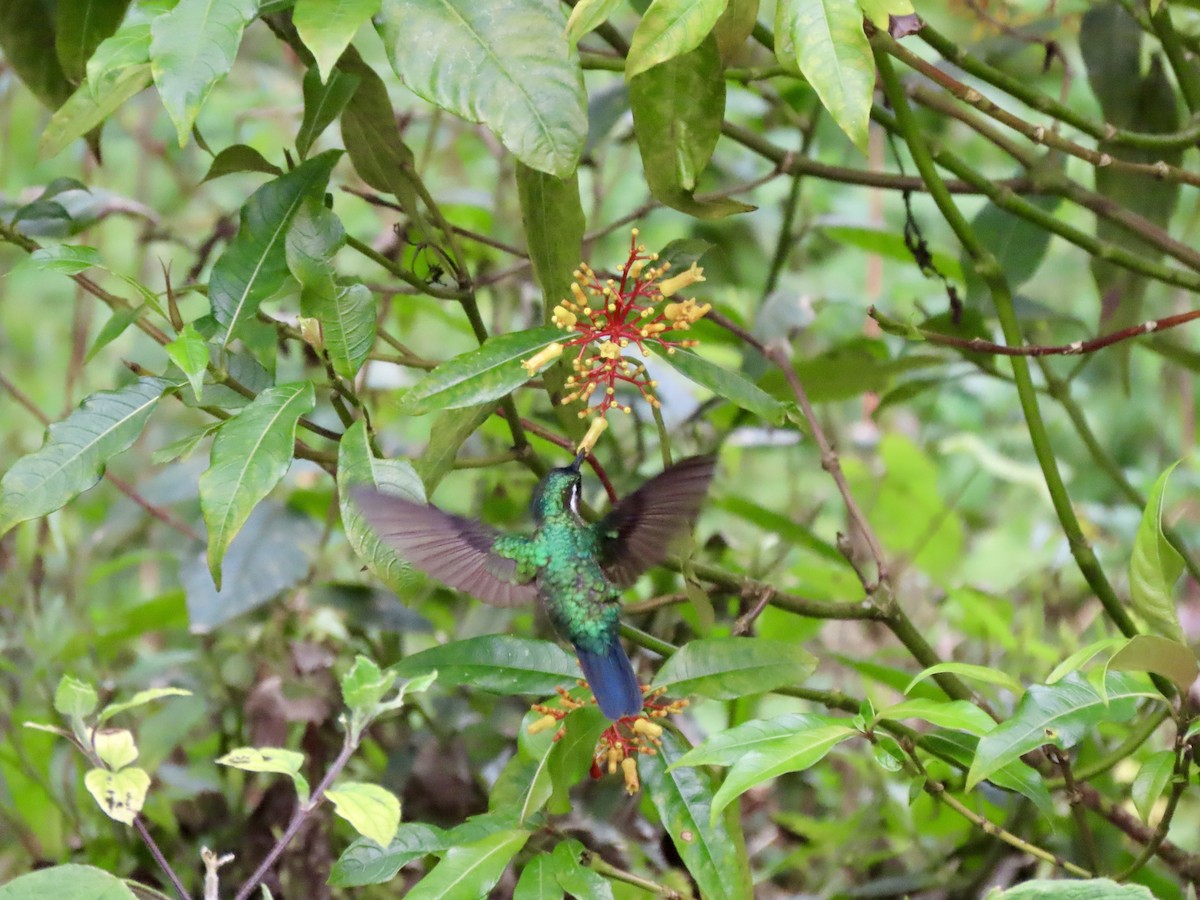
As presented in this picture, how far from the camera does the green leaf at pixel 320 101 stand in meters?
1.02

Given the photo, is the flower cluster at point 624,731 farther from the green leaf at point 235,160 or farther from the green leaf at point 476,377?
the green leaf at point 235,160

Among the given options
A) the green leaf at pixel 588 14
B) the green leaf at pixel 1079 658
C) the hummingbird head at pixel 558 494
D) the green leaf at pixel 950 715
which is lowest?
the green leaf at pixel 950 715

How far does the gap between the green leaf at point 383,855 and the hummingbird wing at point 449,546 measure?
20cm

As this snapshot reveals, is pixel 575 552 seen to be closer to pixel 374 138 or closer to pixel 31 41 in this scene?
pixel 374 138

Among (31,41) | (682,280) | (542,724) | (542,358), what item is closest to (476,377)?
(542,358)

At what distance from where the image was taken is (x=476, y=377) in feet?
2.98

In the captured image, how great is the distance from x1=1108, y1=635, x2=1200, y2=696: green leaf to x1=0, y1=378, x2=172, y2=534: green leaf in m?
0.67

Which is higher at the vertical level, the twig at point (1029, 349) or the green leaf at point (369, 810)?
the twig at point (1029, 349)

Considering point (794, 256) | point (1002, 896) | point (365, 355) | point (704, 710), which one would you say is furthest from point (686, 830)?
point (794, 256)

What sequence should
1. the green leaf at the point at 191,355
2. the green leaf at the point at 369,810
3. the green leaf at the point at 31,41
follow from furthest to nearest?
the green leaf at the point at 31,41 → the green leaf at the point at 191,355 → the green leaf at the point at 369,810

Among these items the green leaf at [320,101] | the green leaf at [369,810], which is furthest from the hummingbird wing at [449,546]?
the green leaf at [320,101]

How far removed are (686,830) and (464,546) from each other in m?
0.29

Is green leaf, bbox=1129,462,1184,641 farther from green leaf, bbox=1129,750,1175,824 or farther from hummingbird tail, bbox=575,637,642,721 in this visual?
hummingbird tail, bbox=575,637,642,721

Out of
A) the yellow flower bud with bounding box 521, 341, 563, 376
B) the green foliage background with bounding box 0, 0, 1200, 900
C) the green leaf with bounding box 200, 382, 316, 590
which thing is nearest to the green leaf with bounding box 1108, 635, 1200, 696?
the green foliage background with bounding box 0, 0, 1200, 900
